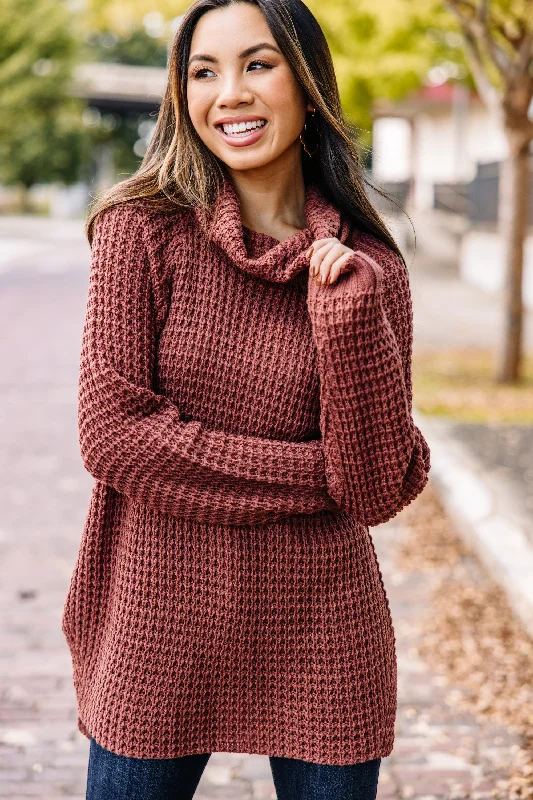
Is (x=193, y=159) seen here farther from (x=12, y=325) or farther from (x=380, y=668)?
(x=12, y=325)

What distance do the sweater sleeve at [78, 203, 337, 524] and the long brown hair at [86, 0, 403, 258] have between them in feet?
0.42

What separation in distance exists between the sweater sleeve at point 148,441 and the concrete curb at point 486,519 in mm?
2863

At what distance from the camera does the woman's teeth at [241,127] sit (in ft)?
6.77

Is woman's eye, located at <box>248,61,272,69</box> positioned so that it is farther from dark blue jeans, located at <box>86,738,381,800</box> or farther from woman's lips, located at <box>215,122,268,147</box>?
dark blue jeans, located at <box>86,738,381,800</box>

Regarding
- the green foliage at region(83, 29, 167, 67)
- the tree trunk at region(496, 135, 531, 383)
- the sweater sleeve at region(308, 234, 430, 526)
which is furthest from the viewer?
the green foliage at region(83, 29, 167, 67)

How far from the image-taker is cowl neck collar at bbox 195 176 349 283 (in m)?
2.02

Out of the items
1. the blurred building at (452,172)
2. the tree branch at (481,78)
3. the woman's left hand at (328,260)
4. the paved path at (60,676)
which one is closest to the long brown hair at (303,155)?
the woman's left hand at (328,260)

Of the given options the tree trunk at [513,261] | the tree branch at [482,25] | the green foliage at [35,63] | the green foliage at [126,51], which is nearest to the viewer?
the tree branch at [482,25]

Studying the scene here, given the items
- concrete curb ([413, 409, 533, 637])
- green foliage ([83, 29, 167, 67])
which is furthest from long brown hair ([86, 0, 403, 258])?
green foliage ([83, 29, 167, 67])

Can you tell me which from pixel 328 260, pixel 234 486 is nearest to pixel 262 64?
pixel 328 260

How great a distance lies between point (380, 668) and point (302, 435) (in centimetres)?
47

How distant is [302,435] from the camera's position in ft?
6.84

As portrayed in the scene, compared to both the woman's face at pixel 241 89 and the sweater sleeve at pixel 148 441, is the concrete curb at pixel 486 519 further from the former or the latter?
the woman's face at pixel 241 89

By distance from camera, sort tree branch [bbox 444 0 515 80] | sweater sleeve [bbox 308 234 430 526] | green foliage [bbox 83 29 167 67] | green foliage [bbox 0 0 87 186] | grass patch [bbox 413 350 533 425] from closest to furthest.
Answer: sweater sleeve [bbox 308 234 430 526]
tree branch [bbox 444 0 515 80]
grass patch [bbox 413 350 533 425]
green foliage [bbox 0 0 87 186]
green foliage [bbox 83 29 167 67]
